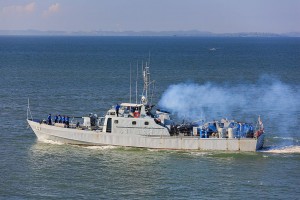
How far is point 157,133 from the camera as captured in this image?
57.1 meters

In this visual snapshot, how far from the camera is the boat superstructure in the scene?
184ft

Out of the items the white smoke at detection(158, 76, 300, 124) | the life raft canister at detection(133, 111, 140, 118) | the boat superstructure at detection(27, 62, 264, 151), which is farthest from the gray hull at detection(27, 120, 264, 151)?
the white smoke at detection(158, 76, 300, 124)

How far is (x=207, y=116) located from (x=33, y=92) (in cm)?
3068

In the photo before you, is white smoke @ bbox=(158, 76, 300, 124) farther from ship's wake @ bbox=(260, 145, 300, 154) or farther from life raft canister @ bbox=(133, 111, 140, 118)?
life raft canister @ bbox=(133, 111, 140, 118)

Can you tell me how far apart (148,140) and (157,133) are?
1.01 metres

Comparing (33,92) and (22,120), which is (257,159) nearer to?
(22,120)

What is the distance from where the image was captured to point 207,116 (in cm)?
7200

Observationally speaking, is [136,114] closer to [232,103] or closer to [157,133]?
[157,133]

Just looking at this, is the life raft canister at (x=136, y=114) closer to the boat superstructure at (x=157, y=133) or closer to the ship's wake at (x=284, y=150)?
the boat superstructure at (x=157, y=133)

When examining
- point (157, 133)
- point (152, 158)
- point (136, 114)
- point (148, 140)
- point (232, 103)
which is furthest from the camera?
point (232, 103)

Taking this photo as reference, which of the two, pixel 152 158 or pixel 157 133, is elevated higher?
pixel 157 133

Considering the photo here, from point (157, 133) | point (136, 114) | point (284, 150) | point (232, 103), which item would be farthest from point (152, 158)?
point (232, 103)

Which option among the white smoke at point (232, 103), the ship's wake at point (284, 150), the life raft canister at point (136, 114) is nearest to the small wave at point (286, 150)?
the ship's wake at point (284, 150)

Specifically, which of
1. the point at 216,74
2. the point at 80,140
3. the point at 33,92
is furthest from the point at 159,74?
the point at 80,140
